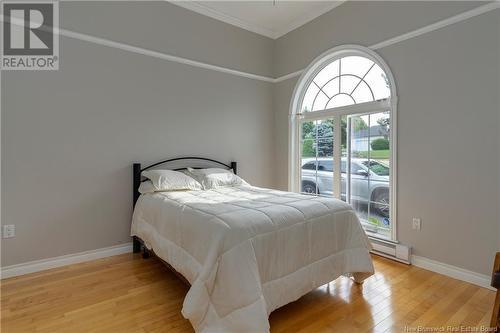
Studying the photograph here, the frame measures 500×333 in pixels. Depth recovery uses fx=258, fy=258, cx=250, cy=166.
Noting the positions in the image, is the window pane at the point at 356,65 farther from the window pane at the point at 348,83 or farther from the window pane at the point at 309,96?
the window pane at the point at 309,96

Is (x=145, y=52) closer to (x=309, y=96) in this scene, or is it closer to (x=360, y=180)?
(x=309, y=96)

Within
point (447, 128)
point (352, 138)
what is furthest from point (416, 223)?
point (352, 138)

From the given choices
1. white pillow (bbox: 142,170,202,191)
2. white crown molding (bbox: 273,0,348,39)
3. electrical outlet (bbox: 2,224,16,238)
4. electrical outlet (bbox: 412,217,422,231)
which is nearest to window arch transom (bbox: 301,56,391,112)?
white crown molding (bbox: 273,0,348,39)

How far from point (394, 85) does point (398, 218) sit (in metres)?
1.44

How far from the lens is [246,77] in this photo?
4039 mm

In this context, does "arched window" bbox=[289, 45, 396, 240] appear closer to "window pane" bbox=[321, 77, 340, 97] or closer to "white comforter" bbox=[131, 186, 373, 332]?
"window pane" bbox=[321, 77, 340, 97]

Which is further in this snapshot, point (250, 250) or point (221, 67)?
point (221, 67)

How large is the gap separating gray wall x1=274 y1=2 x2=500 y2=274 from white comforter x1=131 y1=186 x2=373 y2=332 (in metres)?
0.99

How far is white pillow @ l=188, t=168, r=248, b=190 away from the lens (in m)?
3.11

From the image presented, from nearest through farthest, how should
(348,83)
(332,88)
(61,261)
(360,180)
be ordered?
(61,261) → (360,180) → (348,83) → (332,88)

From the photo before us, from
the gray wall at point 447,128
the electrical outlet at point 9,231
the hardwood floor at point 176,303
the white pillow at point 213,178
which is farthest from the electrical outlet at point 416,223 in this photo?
the electrical outlet at point 9,231

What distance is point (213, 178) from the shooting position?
315 cm

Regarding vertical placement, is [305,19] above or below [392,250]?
above

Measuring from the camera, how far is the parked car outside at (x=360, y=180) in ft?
9.88
